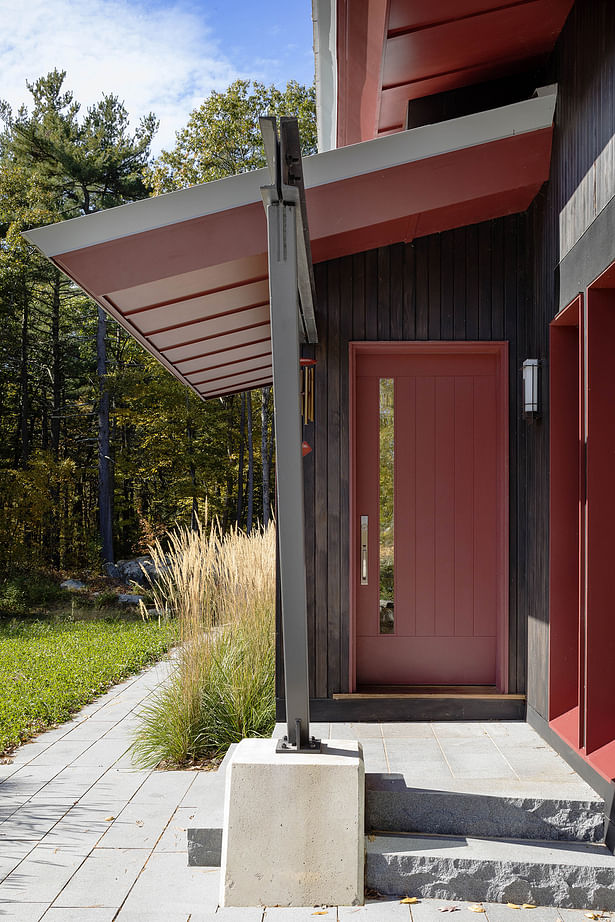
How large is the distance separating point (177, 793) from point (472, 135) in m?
3.53

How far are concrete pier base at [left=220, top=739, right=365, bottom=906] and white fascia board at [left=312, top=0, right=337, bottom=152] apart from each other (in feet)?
10.6

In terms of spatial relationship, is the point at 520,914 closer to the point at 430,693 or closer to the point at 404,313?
the point at 430,693

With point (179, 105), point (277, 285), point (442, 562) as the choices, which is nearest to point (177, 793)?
point (442, 562)

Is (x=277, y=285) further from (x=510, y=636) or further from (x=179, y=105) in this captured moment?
(x=179, y=105)

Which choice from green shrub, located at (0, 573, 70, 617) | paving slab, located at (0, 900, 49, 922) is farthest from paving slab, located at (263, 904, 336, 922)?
green shrub, located at (0, 573, 70, 617)

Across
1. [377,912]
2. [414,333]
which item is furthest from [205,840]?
[414,333]

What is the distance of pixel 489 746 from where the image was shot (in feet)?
12.2

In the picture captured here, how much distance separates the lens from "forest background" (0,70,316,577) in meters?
14.9

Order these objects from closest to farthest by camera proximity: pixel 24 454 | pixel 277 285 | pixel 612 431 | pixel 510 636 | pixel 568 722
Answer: pixel 277 285, pixel 612 431, pixel 568 722, pixel 510 636, pixel 24 454

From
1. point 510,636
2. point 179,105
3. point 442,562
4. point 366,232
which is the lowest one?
point 510,636

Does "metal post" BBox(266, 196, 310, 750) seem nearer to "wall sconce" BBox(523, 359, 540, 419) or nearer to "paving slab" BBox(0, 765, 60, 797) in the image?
"wall sconce" BBox(523, 359, 540, 419)

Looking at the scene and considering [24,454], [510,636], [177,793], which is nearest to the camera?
[177,793]

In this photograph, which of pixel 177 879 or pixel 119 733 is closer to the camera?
pixel 177 879

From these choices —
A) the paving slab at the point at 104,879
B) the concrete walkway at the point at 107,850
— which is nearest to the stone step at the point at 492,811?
the concrete walkway at the point at 107,850
